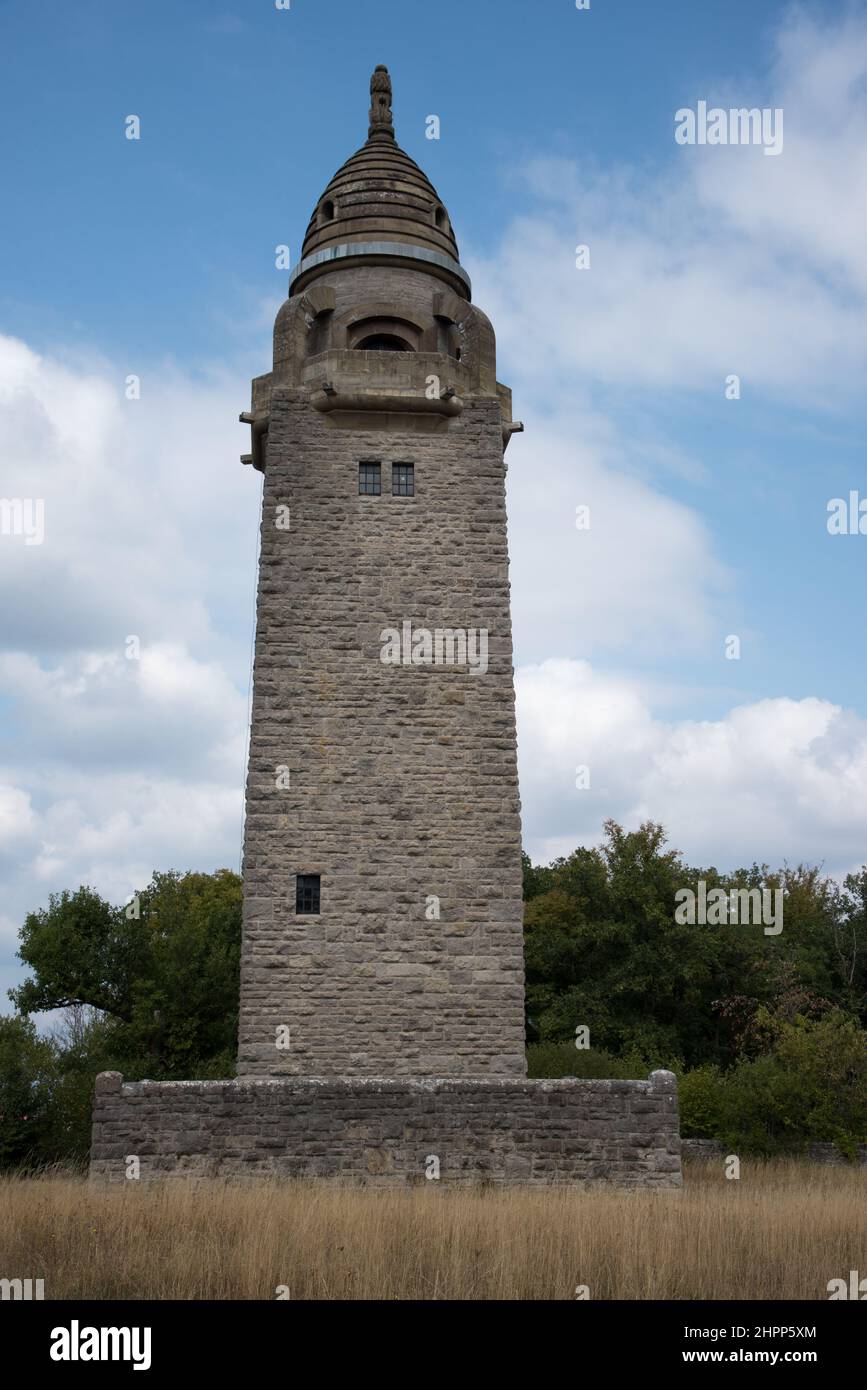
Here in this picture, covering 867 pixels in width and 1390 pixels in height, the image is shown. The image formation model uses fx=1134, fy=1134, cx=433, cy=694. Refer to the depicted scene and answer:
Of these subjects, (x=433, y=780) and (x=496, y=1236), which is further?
(x=433, y=780)

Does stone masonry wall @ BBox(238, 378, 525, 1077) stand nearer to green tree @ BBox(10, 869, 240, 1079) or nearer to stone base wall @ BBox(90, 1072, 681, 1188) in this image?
stone base wall @ BBox(90, 1072, 681, 1188)

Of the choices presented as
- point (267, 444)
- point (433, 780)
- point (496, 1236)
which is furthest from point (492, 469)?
point (496, 1236)

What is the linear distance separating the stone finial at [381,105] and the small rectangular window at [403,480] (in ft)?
26.0

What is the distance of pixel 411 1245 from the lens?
8656 millimetres

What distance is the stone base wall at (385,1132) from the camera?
12695 millimetres

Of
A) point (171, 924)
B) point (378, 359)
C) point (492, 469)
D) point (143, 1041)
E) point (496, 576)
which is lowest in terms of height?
point (143, 1041)

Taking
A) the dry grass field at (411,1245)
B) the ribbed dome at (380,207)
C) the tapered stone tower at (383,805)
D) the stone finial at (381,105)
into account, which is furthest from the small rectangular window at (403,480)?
the dry grass field at (411,1245)

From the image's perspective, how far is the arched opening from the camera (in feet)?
65.0

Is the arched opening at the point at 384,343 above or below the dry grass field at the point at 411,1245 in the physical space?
above

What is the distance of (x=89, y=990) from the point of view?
86.8ft

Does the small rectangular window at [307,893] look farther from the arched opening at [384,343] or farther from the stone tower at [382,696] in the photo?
the arched opening at [384,343]

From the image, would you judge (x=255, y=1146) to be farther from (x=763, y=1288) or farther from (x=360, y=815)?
(x=763, y=1288)

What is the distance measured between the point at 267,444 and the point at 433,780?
611 centimetres

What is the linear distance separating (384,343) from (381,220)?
7.12ft
